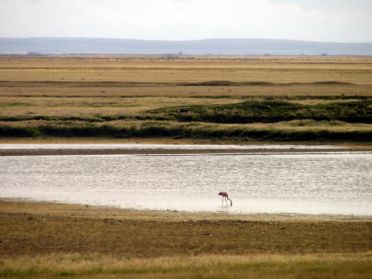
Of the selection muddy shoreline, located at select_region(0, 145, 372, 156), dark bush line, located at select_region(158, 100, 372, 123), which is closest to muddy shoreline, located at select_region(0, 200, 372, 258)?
muddy shoreline, located at select_region(0, 145, 372, 156)

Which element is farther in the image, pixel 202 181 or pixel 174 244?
pixel 202 181

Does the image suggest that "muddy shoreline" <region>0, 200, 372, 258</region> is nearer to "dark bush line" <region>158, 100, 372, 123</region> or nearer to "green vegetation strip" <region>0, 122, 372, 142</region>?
"green vegetation strip" <region>0, 122, 372, 142</region>

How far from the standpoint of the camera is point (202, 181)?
29.2m

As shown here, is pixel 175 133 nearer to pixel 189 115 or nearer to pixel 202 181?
pixel 189 115

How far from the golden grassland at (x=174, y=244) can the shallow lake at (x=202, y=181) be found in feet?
5.57

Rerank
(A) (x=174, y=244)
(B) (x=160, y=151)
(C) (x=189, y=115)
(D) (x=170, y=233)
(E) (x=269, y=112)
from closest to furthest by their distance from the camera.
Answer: (A) (x=174, y=244) < (D) (x=170, y=233) < (B) (x=160, y=151) < (C) (x=189, y=115) < (E) (x=269, y=112)

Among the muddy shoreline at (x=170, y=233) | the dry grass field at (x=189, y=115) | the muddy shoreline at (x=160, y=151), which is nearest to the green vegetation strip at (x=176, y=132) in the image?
the dry grass field at (x=189, y=115)

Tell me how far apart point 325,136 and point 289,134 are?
6.42 feet

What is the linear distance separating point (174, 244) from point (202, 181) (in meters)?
10.5

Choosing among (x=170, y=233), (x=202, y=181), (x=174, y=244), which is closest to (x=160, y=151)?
(x=202, y=181)

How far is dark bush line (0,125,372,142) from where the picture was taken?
1607 inches

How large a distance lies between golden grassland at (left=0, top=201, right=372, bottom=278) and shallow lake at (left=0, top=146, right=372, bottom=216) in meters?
1.70

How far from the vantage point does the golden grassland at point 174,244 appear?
15109 millimetres

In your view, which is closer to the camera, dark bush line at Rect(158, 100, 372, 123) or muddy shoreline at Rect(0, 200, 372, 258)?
muddy shoreline at Rect(0, 200, 372, 258)
